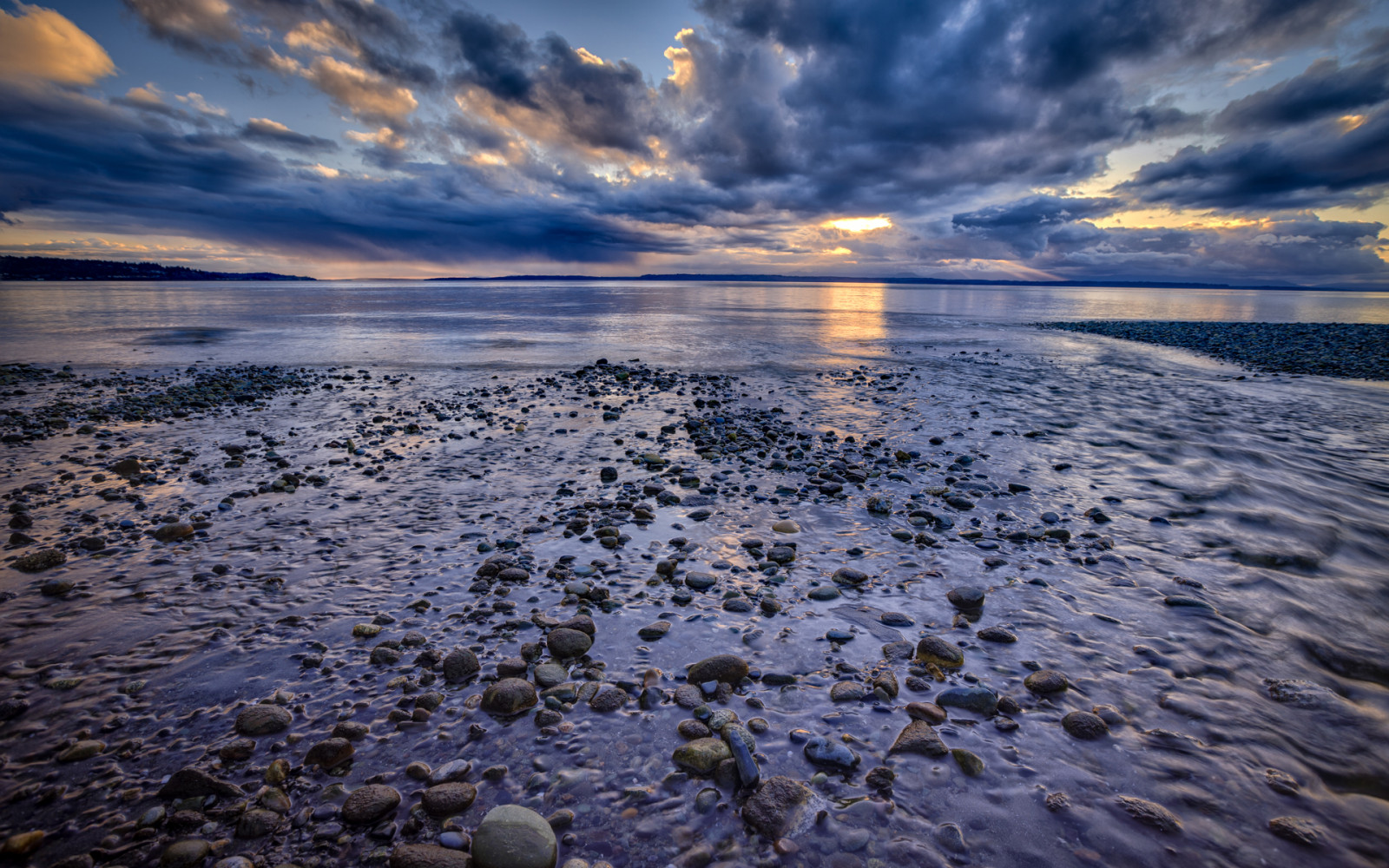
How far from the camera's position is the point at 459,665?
4.59 metres

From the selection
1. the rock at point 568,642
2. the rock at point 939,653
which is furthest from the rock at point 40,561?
the rock at point 939,653

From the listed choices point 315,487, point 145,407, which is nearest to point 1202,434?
point 315,487

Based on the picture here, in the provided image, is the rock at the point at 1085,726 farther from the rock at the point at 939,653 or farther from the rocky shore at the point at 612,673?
the rock at the point at 939,653

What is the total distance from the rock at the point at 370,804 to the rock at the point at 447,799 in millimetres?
178

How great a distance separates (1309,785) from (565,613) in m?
5.79

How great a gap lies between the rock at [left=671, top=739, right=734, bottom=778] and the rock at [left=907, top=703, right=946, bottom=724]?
151 cm

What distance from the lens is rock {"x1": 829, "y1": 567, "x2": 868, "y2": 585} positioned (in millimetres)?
6076

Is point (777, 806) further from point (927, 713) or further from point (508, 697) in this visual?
point (508, 697)

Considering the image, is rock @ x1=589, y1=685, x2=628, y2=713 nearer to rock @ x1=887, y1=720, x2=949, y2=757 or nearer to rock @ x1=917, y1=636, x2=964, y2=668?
rock @ x1=887, y1=720, x2=949, y2=757

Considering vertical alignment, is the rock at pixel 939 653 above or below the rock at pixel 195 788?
above

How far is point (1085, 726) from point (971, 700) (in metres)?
0.76

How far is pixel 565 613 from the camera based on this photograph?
548 cm

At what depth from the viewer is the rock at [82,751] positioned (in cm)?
362

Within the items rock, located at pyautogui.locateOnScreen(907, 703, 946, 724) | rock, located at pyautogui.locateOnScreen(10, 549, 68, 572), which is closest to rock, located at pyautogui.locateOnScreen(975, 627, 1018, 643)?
rock, located at pyautogui.locateOnScreen(907, 703, 946, 724)
